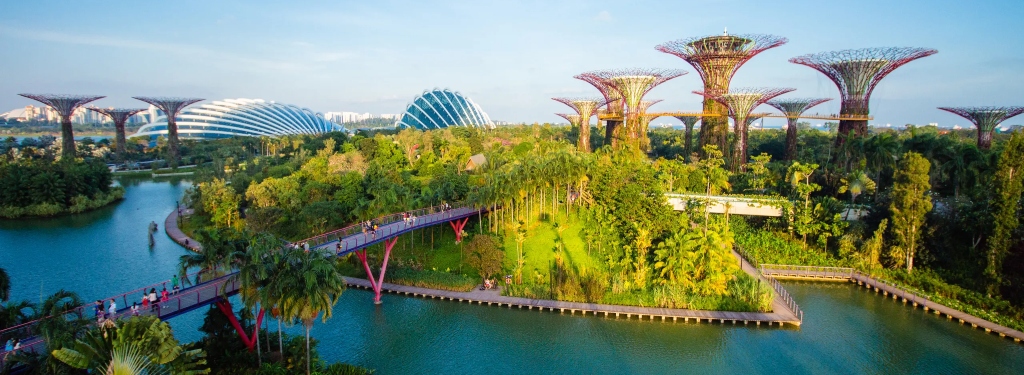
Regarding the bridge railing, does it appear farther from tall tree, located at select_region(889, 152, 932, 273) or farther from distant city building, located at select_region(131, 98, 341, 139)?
distant city building, located at select_region(131, 98, 341, 139)

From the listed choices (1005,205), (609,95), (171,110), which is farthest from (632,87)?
(171,110)

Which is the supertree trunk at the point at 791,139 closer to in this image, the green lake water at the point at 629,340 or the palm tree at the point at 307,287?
the green lake water at the point at 629,340

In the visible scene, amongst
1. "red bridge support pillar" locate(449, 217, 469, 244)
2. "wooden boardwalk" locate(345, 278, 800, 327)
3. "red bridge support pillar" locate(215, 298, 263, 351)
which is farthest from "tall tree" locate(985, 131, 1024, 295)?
"red bridge support pillar" locate(215, 298, 263, 351)

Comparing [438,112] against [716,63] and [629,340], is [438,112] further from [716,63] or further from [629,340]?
[629,340]

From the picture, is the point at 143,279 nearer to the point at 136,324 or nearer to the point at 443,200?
the point at 443,200

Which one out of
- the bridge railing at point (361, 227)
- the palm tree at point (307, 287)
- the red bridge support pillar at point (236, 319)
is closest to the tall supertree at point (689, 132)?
the bridge railing at point (361, 227)

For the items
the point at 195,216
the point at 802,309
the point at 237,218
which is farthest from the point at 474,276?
the point at 195,216
